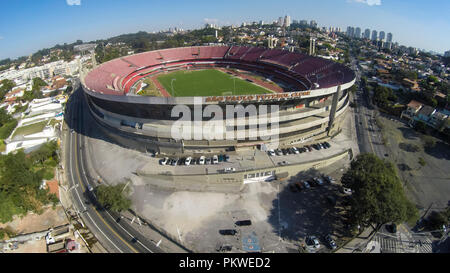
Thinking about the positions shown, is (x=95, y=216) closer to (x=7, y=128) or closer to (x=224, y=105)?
(x=224, y=105)

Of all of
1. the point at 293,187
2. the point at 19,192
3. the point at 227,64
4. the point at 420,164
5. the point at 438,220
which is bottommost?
the point at 438,220

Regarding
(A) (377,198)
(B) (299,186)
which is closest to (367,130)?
(B) (299,186)

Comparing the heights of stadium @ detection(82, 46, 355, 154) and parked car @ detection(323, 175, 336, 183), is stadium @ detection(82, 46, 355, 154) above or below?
above

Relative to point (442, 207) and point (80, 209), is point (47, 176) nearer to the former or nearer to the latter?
point (80, 209)

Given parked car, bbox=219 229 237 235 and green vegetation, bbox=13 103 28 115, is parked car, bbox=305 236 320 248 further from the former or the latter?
green vegetation, bbox=13 103 28 115

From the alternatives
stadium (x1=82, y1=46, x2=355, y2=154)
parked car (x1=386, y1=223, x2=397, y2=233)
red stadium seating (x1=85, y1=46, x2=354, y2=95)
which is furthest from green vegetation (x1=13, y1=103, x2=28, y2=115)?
parked car (x1=386, y1=223, x2=397, y2=233)

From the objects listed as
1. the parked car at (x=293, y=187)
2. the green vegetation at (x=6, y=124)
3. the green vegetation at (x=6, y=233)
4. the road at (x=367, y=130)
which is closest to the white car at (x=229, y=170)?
the parked car at (x=293, y=187)
